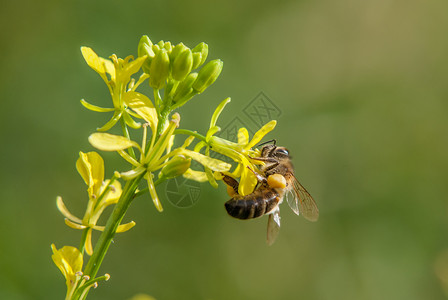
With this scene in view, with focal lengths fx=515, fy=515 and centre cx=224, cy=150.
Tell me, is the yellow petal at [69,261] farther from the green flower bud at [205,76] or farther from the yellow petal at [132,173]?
the green flower bud at [205,76]

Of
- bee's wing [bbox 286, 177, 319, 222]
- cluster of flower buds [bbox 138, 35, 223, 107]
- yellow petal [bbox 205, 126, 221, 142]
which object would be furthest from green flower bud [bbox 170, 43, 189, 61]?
bee's wing [bbox 286, 177, 319, 222]

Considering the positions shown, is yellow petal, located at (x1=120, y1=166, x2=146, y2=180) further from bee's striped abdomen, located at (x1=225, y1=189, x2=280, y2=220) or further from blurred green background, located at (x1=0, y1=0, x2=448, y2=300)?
blurred green background, located at (x1=0, y1=0, x2=448, y2=300)

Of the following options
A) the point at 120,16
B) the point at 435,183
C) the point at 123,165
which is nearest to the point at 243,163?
the point at 123,165

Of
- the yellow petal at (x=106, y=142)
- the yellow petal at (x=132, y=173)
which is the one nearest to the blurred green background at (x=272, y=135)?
the yellow petal at (x=132, y=173)

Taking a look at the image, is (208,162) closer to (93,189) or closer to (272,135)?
(93,189)

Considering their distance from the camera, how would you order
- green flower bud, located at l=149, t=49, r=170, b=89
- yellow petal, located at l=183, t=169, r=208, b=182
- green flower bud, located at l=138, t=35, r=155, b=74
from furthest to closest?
yellow petal, located at l=183, t=169, r=208, b=182, green flower bud, located at l=138, t=35, r=155, b=74, green flower bud, located at l=149, t=49, r=170, b=89

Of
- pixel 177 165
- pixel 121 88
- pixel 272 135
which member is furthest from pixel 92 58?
pixel 272 135
